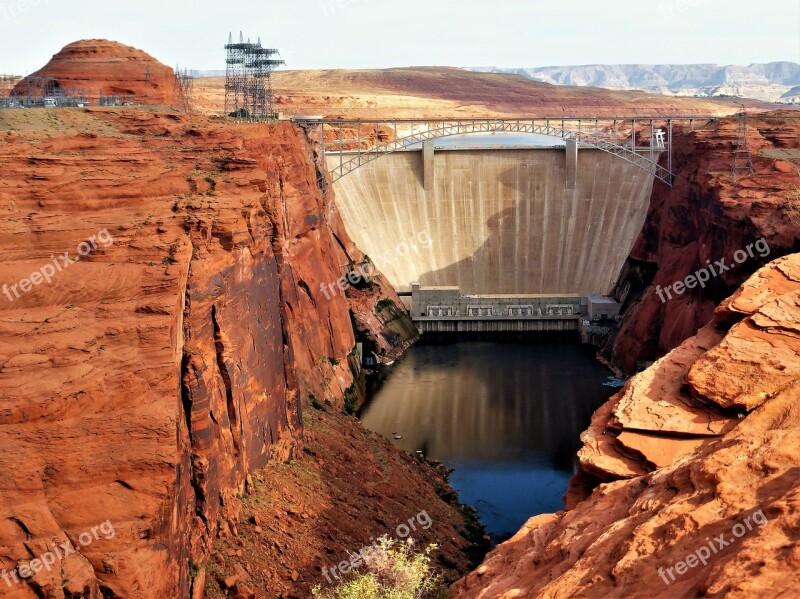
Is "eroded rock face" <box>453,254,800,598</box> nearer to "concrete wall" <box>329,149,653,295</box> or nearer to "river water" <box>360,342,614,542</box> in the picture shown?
"river water" <box>360,342,614,542</box>

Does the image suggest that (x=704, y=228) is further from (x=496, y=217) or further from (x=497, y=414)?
(x=496, y=217)

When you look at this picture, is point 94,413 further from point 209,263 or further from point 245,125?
point 245,125

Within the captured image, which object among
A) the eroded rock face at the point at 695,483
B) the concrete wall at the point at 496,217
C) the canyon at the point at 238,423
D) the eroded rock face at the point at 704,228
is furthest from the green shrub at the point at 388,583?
the concrete wall at the point at 496,217

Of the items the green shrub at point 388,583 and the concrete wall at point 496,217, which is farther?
the concrete wall at point 496,217

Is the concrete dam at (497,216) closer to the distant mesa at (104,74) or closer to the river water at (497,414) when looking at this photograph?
the river water at (497,414)

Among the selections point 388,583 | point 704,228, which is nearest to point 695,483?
point 388,583

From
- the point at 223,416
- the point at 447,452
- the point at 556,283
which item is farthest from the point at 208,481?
the point at 556,283
